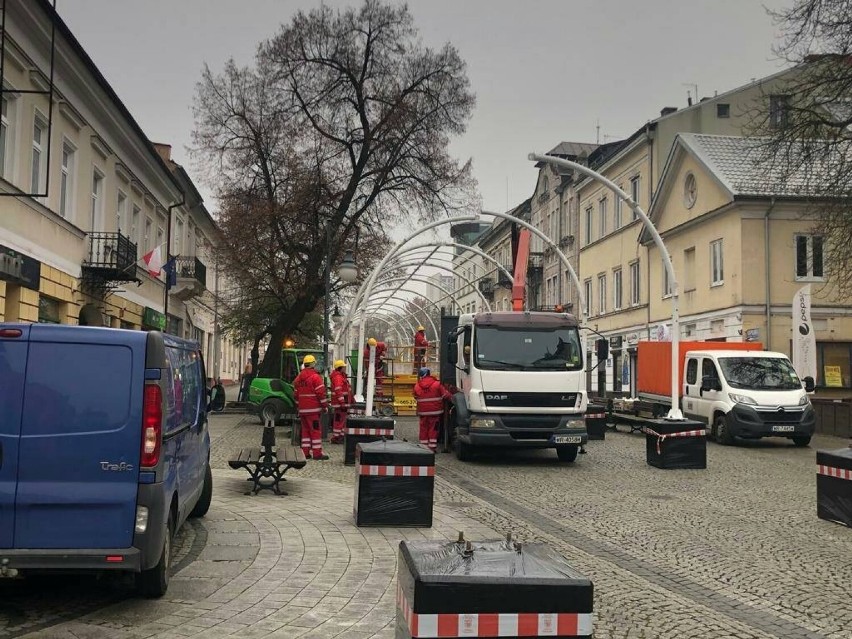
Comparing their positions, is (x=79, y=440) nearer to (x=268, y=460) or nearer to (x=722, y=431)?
(x=268, y=460)

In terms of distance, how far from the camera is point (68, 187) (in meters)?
21.5

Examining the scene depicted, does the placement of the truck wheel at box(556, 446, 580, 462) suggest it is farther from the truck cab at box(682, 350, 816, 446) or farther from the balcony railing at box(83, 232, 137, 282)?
the balcony railing at box(83, 232, 137, 282)

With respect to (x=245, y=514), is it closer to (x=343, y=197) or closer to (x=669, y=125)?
(x=343, y=197)

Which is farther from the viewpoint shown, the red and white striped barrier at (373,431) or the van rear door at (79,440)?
the red and white striped barrier at (373,431)

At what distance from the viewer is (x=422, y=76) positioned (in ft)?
105

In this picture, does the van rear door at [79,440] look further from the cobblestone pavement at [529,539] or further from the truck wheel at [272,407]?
the truck wheel at [272,407]

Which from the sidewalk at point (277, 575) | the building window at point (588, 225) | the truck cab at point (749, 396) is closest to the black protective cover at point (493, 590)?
the sidewalk at point (277, 575)

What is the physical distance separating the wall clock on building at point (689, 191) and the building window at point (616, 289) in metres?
7.91

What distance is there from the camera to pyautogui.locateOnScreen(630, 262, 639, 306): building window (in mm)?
39438

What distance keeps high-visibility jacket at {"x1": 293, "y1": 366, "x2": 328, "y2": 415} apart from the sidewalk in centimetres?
450

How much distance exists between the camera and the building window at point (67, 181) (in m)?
21.0

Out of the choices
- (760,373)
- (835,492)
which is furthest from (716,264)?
(835,492)

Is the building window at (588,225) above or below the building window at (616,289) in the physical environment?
above

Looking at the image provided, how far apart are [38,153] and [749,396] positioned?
17.1m
